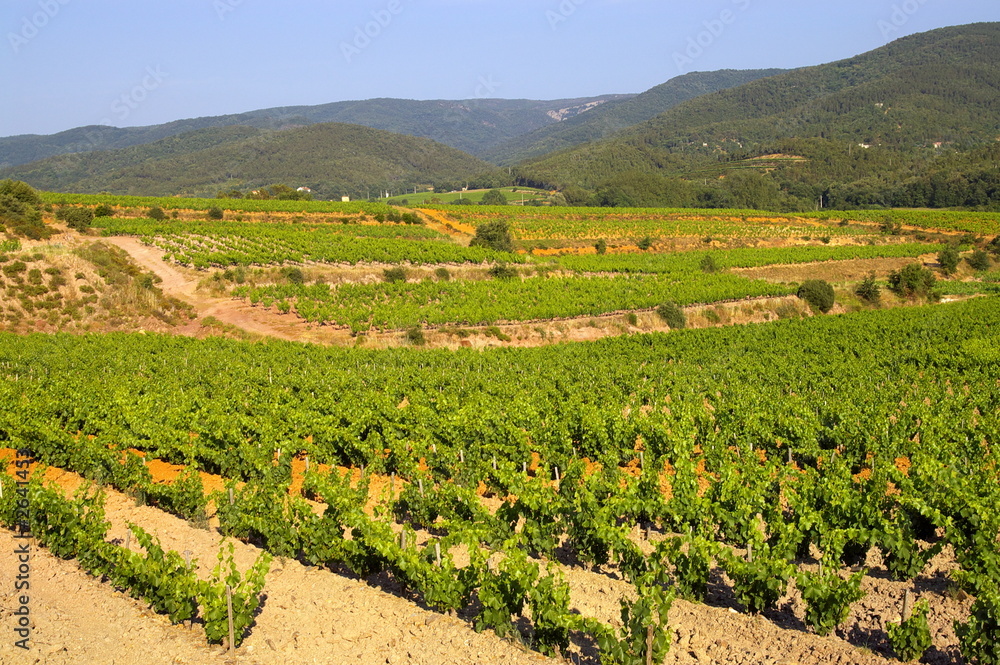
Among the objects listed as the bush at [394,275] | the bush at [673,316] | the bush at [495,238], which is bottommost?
the bush at [673,316]

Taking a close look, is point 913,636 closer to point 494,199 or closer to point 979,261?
point 979,261

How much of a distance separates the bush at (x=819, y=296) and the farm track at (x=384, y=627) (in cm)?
3552

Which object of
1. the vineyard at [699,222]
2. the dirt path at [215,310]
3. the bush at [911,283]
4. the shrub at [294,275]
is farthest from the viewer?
the vineyard at [699,222]

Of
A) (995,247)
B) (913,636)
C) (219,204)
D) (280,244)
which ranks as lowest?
(913,636)

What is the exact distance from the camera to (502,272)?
47.7 meters

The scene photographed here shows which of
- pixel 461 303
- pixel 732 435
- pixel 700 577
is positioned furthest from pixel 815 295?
pixel 700 577

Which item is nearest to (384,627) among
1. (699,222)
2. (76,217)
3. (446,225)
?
(76,217)

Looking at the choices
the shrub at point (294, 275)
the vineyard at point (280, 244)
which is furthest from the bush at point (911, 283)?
the shrub at point (294, 275)

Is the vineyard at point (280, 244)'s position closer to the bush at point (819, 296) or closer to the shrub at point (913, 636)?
the bush at point (819, 296)

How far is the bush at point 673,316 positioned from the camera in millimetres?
38969

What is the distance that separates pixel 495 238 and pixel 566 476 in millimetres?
46623

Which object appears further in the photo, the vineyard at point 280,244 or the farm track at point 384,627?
the vineyard at point 280,244

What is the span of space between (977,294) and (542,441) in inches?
1769

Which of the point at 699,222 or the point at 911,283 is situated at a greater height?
the point at 699,222
